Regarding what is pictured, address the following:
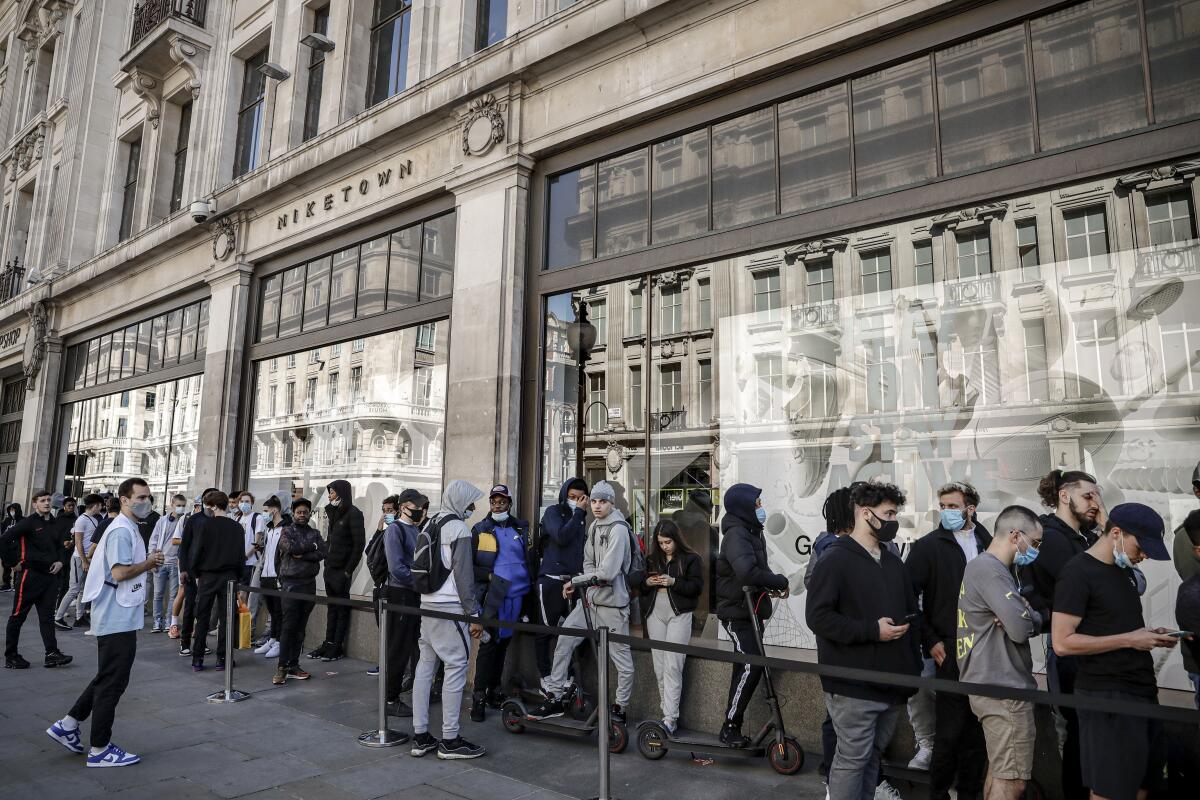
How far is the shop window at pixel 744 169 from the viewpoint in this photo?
7.75 meters

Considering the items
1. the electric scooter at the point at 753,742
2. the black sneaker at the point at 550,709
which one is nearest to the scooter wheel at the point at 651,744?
the electric scooter at the point at 753,742

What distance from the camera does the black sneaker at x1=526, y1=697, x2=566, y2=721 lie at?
648 centimetres

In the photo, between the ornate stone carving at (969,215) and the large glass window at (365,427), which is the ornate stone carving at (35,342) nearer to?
the large glass window at (365,427)

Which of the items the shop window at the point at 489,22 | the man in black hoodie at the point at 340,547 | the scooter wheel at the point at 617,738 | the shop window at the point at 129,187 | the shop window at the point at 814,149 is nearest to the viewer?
the scooter wheel at the point at 617,738

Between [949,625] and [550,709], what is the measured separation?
333 centimetres

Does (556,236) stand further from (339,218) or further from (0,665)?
(0,665)

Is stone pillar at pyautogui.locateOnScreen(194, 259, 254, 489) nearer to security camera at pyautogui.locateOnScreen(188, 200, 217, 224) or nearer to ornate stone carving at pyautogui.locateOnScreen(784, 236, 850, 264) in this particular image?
security camera at pyautogui.locateOnScreen(188, 200, 217, 224)

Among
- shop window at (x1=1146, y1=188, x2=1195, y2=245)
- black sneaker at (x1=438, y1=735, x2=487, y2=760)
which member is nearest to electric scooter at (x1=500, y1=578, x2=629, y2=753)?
black sneaker at (x1=438, y1=735, x2=487, y2=760)

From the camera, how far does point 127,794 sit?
4.95 m

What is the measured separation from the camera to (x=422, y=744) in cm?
582

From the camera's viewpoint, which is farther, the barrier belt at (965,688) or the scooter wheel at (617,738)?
the scooter wheel at (617,738)

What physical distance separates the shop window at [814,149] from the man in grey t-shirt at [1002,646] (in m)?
4.10

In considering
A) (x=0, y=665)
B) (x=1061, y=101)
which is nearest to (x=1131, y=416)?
(x=1061, y=101)

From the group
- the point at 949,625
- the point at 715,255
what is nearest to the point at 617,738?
the point at 949,625
